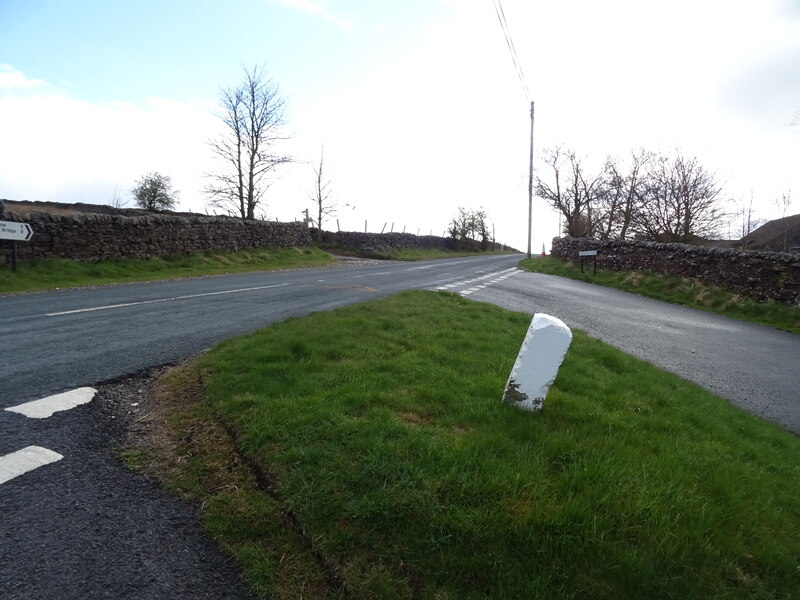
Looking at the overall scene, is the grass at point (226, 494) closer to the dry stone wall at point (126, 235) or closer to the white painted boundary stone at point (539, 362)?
the white painted boundary stone at point (539, 362)

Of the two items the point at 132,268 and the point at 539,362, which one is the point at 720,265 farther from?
the point at 132,268

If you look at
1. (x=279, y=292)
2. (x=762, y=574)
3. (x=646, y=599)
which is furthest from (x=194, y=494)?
(x=279, y=292)

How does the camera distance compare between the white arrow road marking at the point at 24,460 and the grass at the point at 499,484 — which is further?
the white arrow road marking at the point at 24,460

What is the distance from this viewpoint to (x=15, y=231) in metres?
13.4

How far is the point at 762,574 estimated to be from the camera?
226 centimetres

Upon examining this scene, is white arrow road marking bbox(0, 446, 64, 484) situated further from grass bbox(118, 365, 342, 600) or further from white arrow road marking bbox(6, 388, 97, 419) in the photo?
white arrow road marking bbox(6, 388, 97, 419)

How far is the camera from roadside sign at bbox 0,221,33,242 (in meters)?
13.1

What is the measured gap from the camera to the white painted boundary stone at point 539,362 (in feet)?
11.7

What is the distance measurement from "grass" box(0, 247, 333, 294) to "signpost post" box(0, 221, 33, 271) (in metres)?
0.43

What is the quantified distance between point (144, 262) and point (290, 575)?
60.1ft

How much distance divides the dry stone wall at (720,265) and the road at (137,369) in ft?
8.56

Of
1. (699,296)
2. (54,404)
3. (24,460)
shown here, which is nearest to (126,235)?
(54,404)

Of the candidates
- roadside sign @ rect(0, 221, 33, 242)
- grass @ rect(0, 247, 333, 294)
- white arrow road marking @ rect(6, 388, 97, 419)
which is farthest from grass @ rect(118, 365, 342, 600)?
roadside sign @ rect(0, 221, 33, 242)

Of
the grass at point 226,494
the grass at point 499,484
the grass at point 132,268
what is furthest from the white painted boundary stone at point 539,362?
the grass at point 132,268
